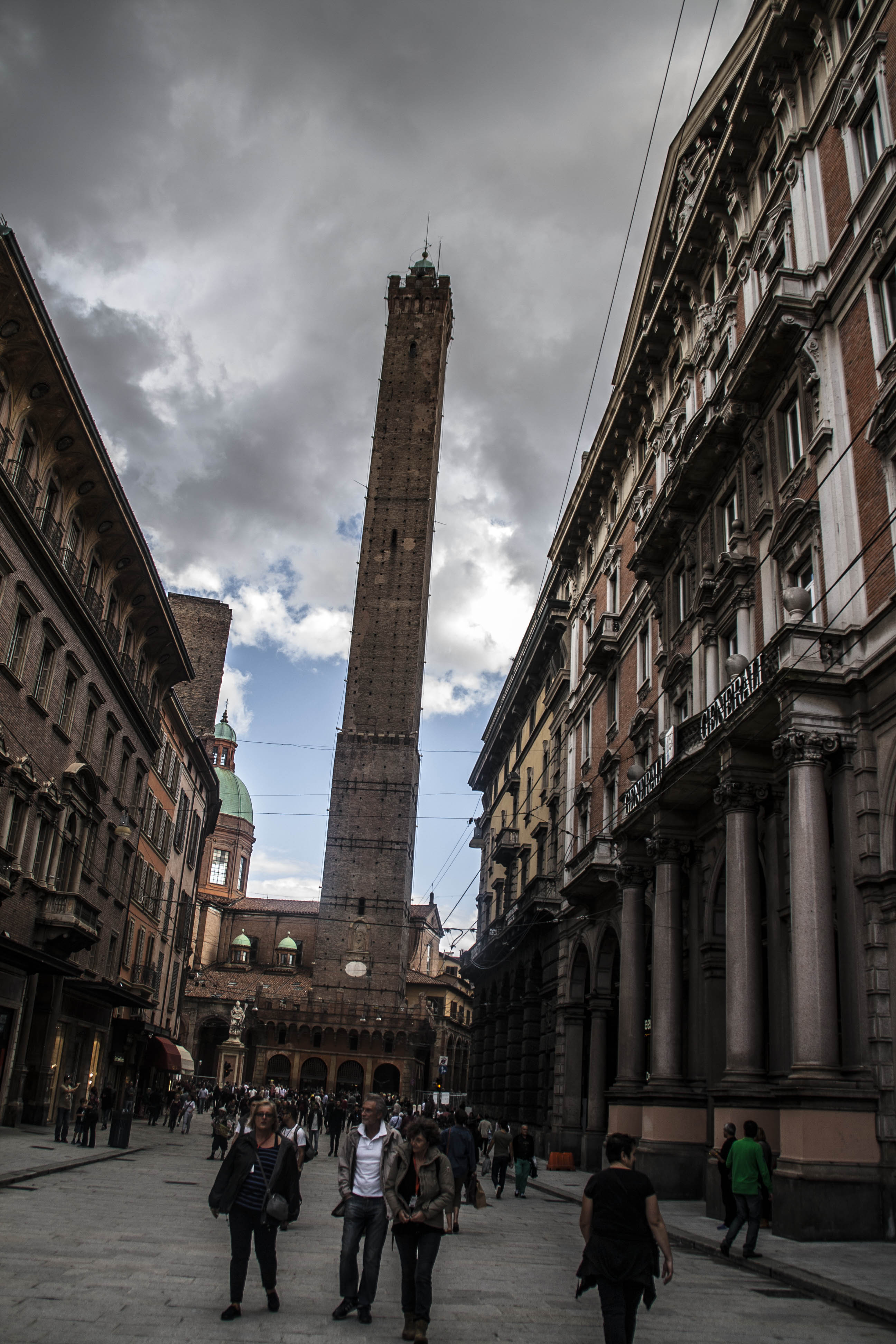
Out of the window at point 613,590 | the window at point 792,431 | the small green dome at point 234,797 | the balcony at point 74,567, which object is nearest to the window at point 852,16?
the window at point 792,431

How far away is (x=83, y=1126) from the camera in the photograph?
23.4 meters

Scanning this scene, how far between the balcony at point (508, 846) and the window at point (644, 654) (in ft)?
55.5

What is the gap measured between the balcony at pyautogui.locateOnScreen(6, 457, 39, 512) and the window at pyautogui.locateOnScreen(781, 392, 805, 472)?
14.9 metres

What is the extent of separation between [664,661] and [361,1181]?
1813cm

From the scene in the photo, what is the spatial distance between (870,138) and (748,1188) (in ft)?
52.9

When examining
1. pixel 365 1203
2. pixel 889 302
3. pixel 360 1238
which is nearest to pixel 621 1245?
pixel 365 1203

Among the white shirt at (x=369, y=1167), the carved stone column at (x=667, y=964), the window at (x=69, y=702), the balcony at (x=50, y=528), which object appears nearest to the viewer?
the white shirt at (x=369, y=1167)

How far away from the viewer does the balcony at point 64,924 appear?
25.9 metres

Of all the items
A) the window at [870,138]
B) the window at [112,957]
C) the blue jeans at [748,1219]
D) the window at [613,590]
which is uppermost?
the window at [870,138]

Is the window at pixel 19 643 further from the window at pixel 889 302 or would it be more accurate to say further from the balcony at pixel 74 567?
the window at pixel 889 302

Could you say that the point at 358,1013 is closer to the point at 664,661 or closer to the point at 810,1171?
the point at 664,661

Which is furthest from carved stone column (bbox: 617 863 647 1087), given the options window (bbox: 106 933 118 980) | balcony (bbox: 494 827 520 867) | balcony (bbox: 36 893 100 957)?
balcony (bbox: 494 827 520 867)

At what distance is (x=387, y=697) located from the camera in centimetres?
7625

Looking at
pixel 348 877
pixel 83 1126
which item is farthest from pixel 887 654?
pixel 348 877
